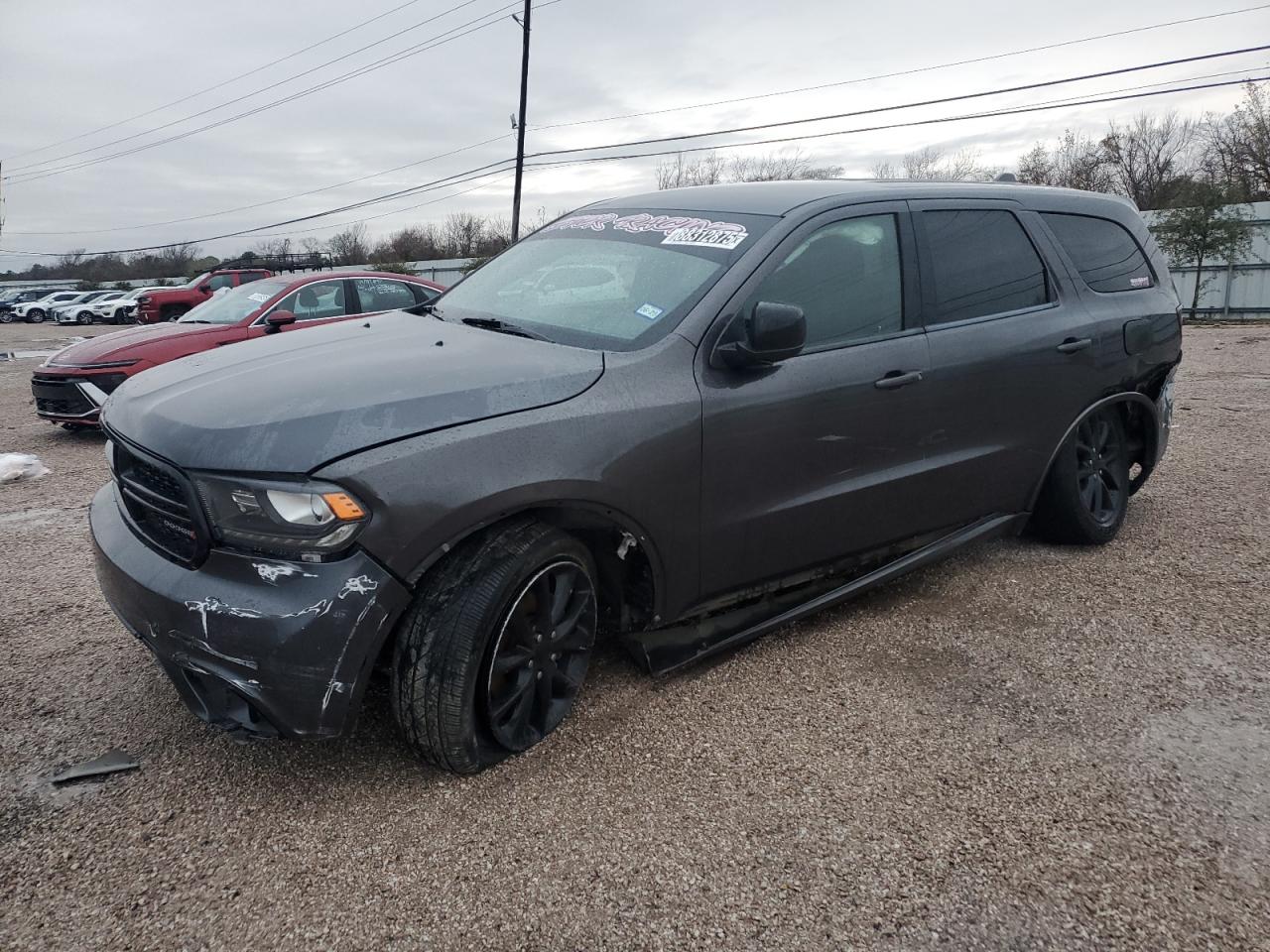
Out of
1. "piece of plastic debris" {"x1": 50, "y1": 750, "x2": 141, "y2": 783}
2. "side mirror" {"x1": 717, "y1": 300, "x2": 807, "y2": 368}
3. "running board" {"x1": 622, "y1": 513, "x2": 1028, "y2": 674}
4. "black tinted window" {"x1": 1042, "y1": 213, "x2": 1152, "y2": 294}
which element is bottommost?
"piece of plastic debris" {"x1": 50, "y1": 750, "x2": 141, "y2": 783}

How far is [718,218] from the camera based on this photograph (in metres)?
3.25

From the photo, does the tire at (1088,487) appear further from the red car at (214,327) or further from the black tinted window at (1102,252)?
the red car at (214,327)

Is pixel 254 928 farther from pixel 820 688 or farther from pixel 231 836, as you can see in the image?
pixel 820 688

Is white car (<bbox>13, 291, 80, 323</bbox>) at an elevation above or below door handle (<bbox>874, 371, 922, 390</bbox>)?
above

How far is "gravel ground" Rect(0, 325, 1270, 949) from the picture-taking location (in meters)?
2.07

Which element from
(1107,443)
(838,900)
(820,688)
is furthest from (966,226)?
(838,900)

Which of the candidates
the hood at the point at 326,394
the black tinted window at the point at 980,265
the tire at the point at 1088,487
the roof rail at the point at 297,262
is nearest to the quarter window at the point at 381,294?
the hood at the point at 326,394

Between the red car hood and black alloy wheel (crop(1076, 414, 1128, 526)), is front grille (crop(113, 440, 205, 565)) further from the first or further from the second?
the red car hood

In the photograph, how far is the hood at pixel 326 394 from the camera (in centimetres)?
224

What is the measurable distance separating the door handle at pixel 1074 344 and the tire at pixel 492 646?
97.4 inches

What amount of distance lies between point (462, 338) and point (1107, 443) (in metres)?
3.28

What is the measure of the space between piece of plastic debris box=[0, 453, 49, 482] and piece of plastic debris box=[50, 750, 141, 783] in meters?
4.61

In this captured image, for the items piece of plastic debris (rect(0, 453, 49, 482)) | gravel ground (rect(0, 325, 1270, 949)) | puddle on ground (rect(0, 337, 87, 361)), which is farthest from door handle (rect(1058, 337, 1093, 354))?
puddle on ground (rect(0, 337, 87, 361))

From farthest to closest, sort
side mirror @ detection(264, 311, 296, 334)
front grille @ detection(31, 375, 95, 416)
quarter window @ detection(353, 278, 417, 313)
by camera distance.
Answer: quarter window @ detection(353, 278, 417, 313) < front grille @ detection(31, 375, 95, 416) < side mirror @ detection(264, 311, 296, 334)
